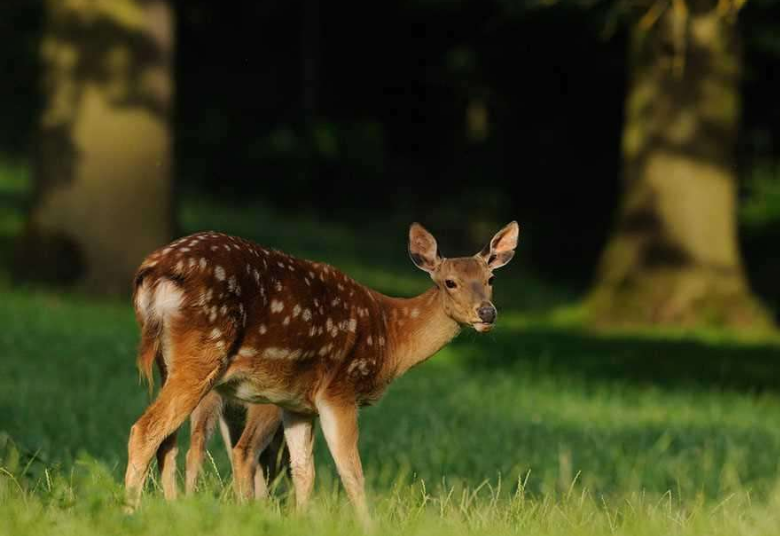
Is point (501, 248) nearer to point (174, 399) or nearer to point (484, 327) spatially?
point (484, 327)

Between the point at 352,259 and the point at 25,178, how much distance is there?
8572 mm

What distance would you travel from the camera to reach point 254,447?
8.35 m

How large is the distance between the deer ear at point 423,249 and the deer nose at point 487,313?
519 millimetres

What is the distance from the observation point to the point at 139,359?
727 cm

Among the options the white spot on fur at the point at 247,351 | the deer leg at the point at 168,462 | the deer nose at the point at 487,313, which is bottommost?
the deer leg at the point at 168,462

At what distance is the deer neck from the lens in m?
8.55

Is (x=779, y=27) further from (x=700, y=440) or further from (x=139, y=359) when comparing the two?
(x=139, y=359)

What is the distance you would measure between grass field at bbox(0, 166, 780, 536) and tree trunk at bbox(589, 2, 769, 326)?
0.96 meters

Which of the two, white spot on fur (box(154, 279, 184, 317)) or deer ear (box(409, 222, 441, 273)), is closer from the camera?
white spot on fur (box(154, 279, 184, 317))

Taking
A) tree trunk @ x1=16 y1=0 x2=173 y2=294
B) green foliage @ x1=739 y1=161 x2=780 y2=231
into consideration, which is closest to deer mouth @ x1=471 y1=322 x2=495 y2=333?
tree trunk @ x1=16 y1=0 x2=173 y2=294

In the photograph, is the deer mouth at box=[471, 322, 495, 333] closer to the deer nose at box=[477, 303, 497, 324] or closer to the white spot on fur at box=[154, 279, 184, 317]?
the deer nose at box=[477, 303, 497, 324]

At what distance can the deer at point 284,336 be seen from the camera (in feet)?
23.7

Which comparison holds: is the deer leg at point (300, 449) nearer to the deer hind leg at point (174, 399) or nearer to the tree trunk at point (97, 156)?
the deer hind leg at point (174, 399)

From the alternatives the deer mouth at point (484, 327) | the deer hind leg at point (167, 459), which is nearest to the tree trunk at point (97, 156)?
the deer mouth at point (484, 327)
